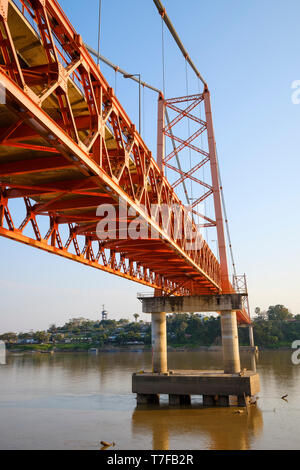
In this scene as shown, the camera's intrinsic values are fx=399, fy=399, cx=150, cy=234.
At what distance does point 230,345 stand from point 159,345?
Result: 642 centimetres

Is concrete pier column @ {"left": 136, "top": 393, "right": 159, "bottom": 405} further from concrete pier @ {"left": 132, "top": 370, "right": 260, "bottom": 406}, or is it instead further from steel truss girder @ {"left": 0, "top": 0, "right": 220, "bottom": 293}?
steel truss girder @ {"left": 0, "top": 0, "right": 220, "bottom": 293}

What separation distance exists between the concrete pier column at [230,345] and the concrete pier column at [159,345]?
5346mm

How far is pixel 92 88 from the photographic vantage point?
9.35 m

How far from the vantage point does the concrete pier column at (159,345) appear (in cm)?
3469

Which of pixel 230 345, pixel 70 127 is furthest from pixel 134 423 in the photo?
pixel 70 127

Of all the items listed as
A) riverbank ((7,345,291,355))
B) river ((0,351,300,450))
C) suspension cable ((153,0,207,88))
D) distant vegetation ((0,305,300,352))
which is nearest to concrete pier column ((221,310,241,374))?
river ((0,351,300,450))

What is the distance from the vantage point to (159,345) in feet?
119

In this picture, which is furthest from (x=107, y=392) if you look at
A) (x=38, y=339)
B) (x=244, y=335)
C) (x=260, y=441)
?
(x=38, y=339)

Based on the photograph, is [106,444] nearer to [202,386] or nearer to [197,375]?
[202,386]

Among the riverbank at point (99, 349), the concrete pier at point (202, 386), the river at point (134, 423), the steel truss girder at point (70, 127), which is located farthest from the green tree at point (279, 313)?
the steel truss girder at point (70, 127)

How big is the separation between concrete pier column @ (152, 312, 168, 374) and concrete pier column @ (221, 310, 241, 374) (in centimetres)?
535

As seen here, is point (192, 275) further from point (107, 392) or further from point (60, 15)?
point (60, 15)

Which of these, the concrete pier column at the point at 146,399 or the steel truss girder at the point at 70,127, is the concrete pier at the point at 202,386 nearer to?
the concrete pier column at the point at 146,399

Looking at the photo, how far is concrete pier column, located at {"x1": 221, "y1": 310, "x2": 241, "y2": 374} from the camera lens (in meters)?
34.4
